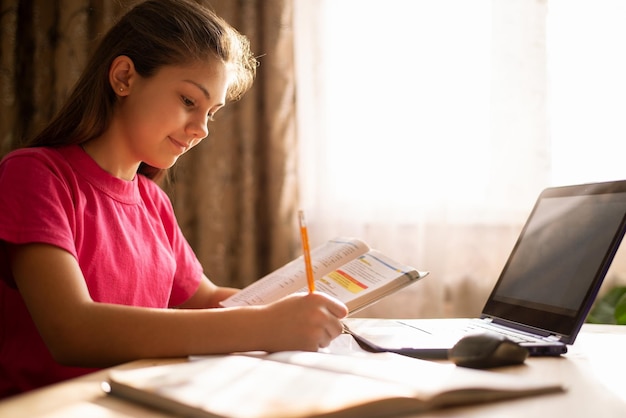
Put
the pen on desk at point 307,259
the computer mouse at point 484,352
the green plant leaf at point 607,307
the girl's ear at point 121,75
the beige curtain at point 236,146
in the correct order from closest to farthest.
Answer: the computer mouse at point 484,352
the pen on desk at point 307,259
the girl's ear at point 121,75
the green plant leaf at point 607,307
the beige curtain at point 236,146

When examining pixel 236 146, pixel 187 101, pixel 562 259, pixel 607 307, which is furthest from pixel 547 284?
pixel 236 146

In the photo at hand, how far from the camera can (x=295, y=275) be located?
1.12 metres

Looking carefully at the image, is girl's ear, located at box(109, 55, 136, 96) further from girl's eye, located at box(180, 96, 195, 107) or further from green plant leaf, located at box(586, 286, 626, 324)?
green plant leaf, located at box(586, 286, 626, 324)

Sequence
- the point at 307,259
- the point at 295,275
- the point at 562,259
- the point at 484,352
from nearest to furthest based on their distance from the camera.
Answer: the point at 484,352
the point at 307,259
the point at 562,259
the point at 295,275

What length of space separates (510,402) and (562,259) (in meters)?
0.50

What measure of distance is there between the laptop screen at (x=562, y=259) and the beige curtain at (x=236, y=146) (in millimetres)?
1222

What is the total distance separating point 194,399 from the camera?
499 mm

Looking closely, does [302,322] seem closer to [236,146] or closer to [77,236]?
[77,236]

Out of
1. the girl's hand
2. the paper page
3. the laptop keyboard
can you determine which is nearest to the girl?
the girl's hand

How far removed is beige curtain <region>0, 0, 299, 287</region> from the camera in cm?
226

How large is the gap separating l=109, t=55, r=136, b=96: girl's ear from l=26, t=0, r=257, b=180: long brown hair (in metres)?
0.01

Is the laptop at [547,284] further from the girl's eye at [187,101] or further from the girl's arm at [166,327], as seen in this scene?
the girl's eye at [187,101]

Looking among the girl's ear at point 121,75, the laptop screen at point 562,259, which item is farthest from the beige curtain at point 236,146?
the laptop screen at point 562,259

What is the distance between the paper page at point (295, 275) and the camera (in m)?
1.07
